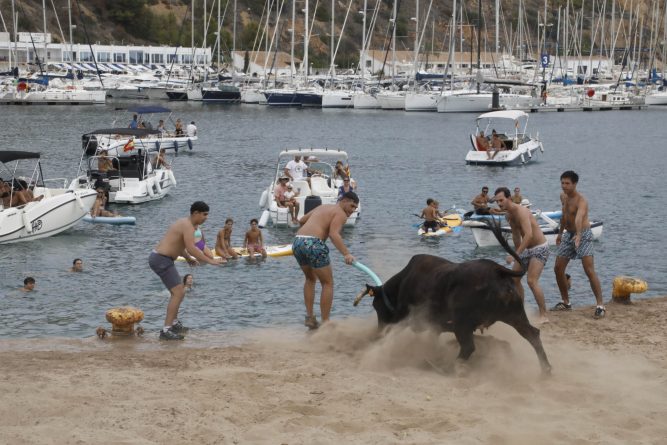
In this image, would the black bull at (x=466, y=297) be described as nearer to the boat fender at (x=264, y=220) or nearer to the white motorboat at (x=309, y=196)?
the white motorboat at (x=309, y=196)

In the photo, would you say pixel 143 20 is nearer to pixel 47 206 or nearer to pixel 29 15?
A: pixel 29 15

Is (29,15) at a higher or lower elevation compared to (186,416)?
higher

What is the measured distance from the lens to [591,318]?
1325 centimetres

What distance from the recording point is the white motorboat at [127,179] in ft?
96.9

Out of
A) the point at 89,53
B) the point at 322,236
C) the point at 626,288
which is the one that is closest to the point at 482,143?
the point at 626,288

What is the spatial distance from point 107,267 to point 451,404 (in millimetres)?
12527

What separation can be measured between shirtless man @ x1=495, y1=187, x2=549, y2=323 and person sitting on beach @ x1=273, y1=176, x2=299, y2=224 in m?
13.0

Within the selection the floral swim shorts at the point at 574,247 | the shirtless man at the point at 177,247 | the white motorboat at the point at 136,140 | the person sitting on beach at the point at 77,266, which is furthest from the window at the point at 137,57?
the shirtless man at the point at 177,247

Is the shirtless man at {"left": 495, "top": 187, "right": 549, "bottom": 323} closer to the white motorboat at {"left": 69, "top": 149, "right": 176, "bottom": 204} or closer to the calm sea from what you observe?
the calm sea

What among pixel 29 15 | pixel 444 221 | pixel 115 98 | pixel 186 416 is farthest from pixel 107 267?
pixel 29 15

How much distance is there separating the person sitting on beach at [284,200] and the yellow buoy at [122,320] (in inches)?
492

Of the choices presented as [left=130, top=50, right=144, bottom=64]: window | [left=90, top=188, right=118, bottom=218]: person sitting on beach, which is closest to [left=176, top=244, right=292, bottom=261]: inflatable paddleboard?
[left=90, top=188, right=118, bottom=218]: person sitting on beach

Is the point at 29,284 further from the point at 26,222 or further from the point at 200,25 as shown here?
the point at 200,25

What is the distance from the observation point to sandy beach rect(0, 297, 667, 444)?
8469mm
